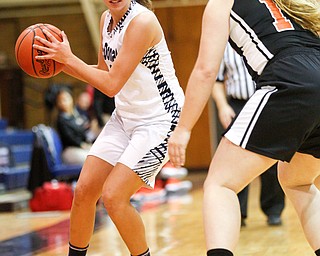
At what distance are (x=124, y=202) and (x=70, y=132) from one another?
5.76m

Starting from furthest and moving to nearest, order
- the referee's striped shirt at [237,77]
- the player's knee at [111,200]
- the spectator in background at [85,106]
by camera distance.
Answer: the spectator in background at [85,106] < the referee's striped shirt at [237,77] < the player's knee at [111,200]

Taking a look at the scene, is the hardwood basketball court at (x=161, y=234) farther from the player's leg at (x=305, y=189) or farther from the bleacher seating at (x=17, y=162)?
the player's leg at (x=305, y=189)

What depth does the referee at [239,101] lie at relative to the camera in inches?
240

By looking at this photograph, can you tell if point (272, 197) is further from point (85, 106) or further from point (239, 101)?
point (85, 106)

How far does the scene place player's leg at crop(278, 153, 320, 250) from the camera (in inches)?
127

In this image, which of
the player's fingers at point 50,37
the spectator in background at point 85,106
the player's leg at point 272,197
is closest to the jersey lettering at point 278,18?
the player's fingers at point 50,37

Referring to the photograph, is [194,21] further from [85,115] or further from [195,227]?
[195,227]

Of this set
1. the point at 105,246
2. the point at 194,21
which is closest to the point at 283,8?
the point at 105,246

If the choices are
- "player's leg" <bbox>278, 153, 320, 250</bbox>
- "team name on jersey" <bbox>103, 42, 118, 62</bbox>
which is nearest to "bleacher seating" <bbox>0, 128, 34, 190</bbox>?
"team name on jersey" <bbox>103, 42, 118, 62</bbox>

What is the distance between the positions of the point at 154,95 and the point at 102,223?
344 cm

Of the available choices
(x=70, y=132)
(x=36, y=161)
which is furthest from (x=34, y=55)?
(x=70, y=132)

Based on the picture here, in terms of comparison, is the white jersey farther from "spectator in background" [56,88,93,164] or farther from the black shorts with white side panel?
"spectator in background" [56,88,93,164]

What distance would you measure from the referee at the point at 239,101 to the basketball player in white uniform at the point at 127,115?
85.2 inches

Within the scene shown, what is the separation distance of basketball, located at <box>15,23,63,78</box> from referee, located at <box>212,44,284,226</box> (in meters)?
2.42
